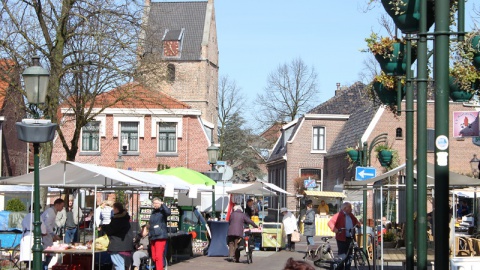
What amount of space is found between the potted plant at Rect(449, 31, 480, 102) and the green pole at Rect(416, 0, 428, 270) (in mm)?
540

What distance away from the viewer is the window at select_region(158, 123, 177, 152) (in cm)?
6081

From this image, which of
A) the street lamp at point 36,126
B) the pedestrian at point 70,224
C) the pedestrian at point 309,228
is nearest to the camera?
the street lamp at point 36,126

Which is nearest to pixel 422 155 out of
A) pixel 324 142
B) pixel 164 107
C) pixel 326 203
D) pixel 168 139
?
pixel 164 107

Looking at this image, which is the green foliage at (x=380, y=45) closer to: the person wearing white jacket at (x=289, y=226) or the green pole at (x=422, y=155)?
the green pole at (x=422, y=155)

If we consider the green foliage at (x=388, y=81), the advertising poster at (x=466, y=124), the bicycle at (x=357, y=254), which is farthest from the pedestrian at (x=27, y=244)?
the advertising poster at (x=466, y=124)

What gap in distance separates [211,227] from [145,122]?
3081 centimetres

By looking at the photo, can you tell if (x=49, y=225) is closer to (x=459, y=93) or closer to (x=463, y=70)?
(x=459, y=93)

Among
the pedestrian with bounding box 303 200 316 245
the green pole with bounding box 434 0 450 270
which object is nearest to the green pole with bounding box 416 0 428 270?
the green pole with bounding box 434 0 450 270

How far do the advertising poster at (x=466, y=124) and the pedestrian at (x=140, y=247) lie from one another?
25.6 ft

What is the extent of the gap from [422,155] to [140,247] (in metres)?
11.8

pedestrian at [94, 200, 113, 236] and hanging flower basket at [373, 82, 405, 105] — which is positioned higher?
hanging flower basket at [373, 82, 405, 105]

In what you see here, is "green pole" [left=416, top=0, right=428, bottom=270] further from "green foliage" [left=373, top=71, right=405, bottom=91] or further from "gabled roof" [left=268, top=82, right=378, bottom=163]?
"gabled roof" [left=268, top=82, right=378, bottom=163]

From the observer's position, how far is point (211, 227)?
3048cm

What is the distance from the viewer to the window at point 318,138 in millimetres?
64625
